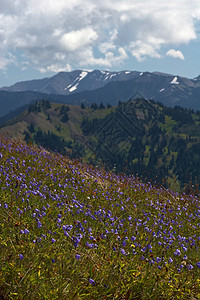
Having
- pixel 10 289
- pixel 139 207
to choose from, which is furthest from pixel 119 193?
pixel 10 289

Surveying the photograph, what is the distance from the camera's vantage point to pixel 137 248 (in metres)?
6.09

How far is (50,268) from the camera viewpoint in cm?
466

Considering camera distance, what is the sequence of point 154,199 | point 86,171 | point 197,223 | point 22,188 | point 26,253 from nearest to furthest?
point 26,253 < point 22,188 < point 197,223 < point 154,199 < point 86,171

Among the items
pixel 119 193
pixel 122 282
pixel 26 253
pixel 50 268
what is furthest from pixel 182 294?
pixel 119 193

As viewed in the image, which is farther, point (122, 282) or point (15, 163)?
point (15, 163)

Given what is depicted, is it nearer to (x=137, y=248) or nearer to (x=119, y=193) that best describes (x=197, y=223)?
(x=119, y=193)

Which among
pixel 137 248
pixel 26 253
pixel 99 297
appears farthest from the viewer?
pixel 137 248

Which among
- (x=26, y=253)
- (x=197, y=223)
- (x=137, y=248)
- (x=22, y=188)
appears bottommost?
(x=197, y=223)

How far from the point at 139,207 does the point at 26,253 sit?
201 inches

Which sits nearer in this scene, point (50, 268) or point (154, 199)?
point (50, 268)

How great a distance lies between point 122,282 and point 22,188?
153 inches

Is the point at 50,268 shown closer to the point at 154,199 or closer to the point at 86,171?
the point at 154,199

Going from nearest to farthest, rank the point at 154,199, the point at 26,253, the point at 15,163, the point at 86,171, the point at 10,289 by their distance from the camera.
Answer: the point at 10,289
the point at 26,253
the point at 15,163
the point at 154,199
the point at 86,171

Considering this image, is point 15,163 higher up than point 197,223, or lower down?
higher up
